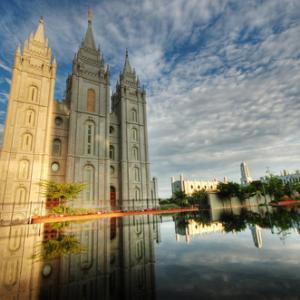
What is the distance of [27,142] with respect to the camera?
79.5 feet

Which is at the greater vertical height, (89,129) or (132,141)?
(89,129)

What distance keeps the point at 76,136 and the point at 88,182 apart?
6.83m

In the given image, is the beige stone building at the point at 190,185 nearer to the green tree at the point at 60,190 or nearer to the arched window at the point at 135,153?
the arched window at the point at 135,153

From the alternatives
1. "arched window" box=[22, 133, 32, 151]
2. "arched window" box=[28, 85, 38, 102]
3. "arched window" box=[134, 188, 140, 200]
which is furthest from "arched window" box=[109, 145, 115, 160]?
"arched window" box=[28, 85, 38, 102]

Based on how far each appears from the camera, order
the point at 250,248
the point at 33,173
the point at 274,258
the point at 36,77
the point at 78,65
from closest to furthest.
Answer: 1. the point at 274,258
2. the point at 250,248
3. the point at 33,173
4. the point at 36,77
5. the point at 78,65

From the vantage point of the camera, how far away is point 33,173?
76.2ft

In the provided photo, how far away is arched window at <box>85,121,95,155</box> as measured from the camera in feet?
95.1

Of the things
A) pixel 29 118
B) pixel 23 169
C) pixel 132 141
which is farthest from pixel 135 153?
pixel 23 169

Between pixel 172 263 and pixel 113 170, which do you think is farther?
pixel 113 170

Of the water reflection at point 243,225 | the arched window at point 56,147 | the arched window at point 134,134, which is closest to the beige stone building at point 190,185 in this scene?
the arched window at point 134,134

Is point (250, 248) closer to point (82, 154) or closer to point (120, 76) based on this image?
point (82, 154)

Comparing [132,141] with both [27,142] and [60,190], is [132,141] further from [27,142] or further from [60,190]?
[60,190]

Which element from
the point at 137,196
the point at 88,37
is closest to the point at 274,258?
the point at 137,196

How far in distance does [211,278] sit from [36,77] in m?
31.7
